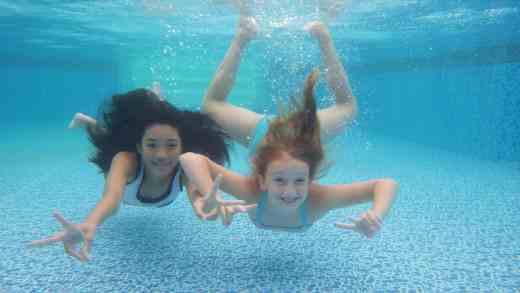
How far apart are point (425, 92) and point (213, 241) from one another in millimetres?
33016

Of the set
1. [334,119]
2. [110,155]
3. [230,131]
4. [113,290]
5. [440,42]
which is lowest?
[113,290]

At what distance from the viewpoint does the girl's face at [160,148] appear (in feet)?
15.5

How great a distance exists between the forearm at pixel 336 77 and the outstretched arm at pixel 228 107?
1288 mm

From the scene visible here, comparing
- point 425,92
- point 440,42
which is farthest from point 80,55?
point 425,92

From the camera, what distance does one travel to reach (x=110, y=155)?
18.7 ft

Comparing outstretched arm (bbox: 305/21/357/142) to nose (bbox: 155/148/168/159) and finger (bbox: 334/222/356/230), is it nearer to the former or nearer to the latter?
nose (bbox: 155/148/168/159)

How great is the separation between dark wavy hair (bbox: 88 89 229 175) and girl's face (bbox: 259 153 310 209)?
184 centimetres

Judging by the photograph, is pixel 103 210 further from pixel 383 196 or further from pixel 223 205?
pixel 383 196

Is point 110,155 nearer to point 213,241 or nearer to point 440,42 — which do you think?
point 213,241

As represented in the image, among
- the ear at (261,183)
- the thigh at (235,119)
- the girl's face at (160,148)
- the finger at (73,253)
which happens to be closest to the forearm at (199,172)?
the ear at (261,183)

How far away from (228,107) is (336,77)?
1749 millimetres

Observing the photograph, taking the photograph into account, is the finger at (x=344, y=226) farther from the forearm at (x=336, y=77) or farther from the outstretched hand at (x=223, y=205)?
the forearm at (x=336, y=77)

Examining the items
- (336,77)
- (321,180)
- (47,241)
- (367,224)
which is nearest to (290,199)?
(367,224)

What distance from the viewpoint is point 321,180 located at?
401 inches
